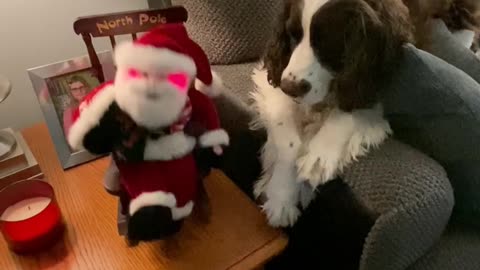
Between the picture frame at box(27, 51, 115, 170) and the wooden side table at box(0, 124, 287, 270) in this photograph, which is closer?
the wooden side table at box(0, 124, 287, 270)

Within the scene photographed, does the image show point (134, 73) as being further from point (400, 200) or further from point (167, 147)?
point (400, 200)

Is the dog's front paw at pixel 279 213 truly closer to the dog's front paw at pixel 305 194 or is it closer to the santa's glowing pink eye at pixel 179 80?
the dog's front paw at pixel 305 194

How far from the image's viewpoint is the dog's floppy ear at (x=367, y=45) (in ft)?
2.84

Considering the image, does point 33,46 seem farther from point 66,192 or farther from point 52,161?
point 66,192

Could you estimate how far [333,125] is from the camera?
3.13 ft

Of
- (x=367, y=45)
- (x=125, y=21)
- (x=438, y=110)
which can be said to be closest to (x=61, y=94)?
(x=125, y=21)

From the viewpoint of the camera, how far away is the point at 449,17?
3.94 feet

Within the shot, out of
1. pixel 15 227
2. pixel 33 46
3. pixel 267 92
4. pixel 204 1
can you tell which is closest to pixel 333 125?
pixel 267 92

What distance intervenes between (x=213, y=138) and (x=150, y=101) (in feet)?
0.61

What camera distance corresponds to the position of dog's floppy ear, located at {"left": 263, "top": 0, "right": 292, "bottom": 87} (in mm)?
977

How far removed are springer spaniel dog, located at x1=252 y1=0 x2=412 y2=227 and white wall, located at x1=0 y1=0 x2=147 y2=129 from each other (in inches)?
23.8

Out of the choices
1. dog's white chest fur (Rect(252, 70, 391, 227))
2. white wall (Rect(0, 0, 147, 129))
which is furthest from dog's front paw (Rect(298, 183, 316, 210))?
white wall (Rect(0, 0, 147, 129))

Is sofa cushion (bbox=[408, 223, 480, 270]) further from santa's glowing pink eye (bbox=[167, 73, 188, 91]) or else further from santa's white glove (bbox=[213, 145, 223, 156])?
santa's glowing pink eye (bbox=[167, 73, 188, 91])

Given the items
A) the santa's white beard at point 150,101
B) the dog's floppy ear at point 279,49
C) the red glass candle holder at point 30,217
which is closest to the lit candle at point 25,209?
the red glass candle holder at point 30,217
